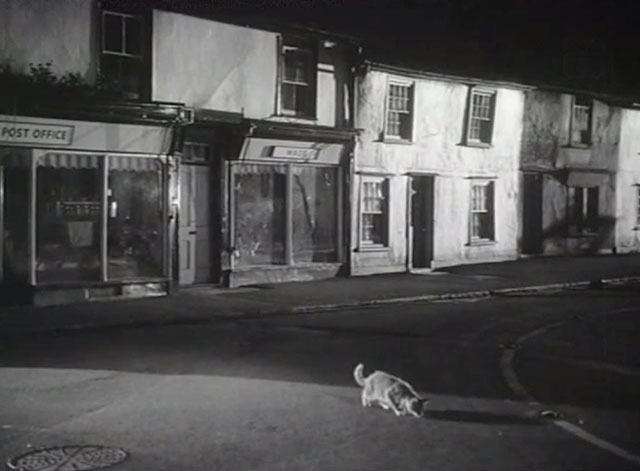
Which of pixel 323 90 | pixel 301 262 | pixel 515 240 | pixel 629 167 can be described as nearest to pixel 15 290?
pixel 301 262

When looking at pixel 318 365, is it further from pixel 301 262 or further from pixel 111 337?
pixel 301 262

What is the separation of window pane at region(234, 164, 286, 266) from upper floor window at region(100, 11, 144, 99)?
3291mm

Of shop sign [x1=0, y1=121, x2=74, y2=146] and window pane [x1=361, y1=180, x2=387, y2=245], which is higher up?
shop sign [x1=0, y1=121, x2=74, y2=146]

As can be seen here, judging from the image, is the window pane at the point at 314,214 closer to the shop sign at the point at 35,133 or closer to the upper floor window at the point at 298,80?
the upper floor window at the point at 298,80

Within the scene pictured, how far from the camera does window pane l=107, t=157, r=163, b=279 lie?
56.0ft

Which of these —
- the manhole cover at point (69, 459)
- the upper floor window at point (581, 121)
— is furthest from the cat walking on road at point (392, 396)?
the upper floor window at point (581, 121)

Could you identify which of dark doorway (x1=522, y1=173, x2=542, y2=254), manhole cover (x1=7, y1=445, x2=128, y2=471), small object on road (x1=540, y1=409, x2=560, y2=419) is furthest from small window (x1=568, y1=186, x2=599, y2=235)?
manhole cover (x1=7, y1=445, x2=128, y2=471)

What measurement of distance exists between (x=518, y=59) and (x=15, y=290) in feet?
87.4

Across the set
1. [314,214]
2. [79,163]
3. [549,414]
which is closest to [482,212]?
[314,214]

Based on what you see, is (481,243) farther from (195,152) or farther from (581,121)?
(195,152)

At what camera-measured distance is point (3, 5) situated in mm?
15719

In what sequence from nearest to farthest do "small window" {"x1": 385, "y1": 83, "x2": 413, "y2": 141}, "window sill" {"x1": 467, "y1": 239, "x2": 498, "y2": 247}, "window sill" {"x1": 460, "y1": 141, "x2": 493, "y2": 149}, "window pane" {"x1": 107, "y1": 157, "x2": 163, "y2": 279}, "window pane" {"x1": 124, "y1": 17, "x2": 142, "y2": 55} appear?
"window pane" {"x1": 107, "y1": 157, "x2": 163, "y2": 279} < "window pane" {"x1": 124, "y1": 17, "x2": 142, "y2": 55} < "small window" {"x1": 385, "y1": 83, "x2": 413, "y2": 141} < "window sill" {"x1": 460, "y1": 141, "x2": 493, "y2": 149} < "window sill" {"x1": 467, "y1": 239, "x2": 498, "y2": 247}

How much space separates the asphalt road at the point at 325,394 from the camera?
21.6 feet

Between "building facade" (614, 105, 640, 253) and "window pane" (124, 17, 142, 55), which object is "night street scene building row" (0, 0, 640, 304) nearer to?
"window pane" (124, 17, 142, 55)
